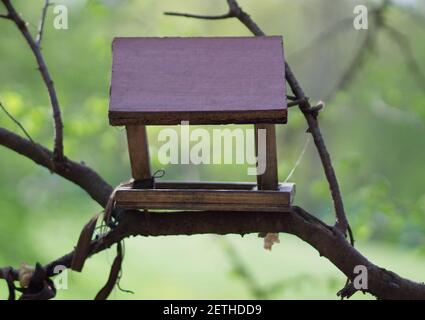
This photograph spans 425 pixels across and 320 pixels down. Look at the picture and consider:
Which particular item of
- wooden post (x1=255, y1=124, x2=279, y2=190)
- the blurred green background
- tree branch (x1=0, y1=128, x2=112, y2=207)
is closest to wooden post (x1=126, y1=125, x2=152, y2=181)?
tree branch (x1=0, y1=128, x2=112, y2=207)

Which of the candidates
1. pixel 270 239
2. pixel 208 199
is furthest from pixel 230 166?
pixel 208 199

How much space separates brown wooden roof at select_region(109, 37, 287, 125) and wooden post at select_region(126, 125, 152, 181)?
125mm

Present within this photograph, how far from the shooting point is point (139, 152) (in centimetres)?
118

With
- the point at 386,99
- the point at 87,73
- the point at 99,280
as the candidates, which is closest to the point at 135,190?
the point at 386,99

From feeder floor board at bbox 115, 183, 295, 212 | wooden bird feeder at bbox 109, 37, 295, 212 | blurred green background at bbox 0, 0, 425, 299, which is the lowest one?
feeder floor board at bbox 115, 183, 295, 212

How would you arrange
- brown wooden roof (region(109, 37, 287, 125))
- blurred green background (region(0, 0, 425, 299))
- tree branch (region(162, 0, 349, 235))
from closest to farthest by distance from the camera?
brown wooden roof (region(109, 37, 287, 125)) < tree branch (region(162, 0, 349, 235)) < blurred green background (region(0, 0, 425, 299))

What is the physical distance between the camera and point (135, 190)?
1.06 metres

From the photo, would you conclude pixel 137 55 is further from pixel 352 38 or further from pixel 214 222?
pixel 352 38

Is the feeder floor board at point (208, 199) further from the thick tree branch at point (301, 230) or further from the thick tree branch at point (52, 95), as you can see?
A: the thick tree branch at point (52, 95)

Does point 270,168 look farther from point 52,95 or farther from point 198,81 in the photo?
point 52,95

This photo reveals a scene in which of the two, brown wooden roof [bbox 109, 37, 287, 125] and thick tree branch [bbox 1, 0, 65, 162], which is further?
thick tree branch [bbox 1, 0, 65, 162]

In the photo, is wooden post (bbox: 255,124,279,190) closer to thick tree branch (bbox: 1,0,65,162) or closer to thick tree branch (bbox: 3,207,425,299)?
thick tree branch (bbox: 3,207,425,299)

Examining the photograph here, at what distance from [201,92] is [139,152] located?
0.20 meters

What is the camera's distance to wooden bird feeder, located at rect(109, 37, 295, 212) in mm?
1011
